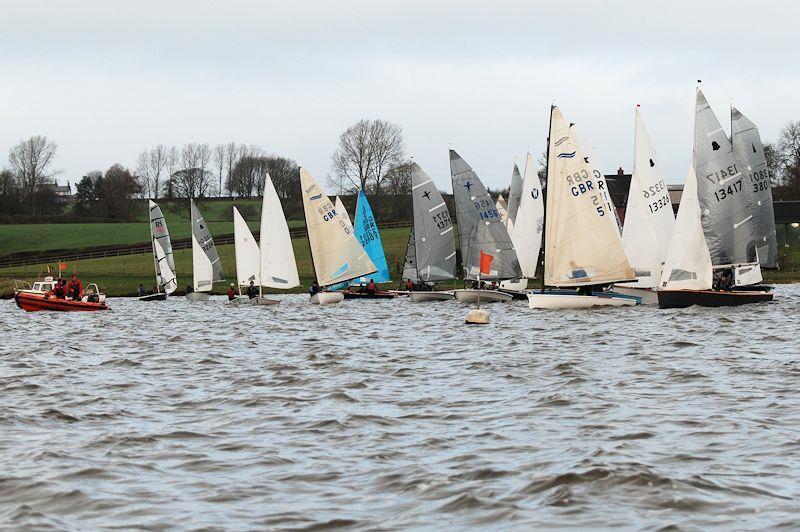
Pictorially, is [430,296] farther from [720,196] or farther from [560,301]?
[720,196]

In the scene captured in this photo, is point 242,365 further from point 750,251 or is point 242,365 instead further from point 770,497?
point 750,251

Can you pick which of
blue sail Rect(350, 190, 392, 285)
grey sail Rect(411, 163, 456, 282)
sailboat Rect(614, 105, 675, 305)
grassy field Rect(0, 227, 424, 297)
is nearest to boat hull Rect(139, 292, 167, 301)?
grassy field Rect(0, 227, 424, 297)

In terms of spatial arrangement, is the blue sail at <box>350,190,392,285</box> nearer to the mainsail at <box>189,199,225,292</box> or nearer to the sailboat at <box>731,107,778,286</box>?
the mainsail at <box>189,199,225,292</box>

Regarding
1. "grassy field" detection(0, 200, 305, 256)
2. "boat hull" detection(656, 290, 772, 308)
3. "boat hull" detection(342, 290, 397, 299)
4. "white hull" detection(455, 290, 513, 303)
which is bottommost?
"boat hull" detection(656, 290, 772, 308)

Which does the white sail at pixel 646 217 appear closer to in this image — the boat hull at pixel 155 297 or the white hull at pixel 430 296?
the white hull at pixel 430 296

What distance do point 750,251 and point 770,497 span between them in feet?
119

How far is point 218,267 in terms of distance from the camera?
7138 cm

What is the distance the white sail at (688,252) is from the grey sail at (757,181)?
678 centimetres

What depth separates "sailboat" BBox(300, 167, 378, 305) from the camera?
54688 millimetres

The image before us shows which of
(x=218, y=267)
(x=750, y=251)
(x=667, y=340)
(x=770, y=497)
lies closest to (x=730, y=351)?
(x=667, y=340)

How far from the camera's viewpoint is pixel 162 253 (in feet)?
234

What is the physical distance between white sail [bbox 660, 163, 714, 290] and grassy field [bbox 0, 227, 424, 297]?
40366mm

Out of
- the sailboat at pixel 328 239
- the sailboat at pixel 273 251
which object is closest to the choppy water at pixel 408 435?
the sailboat at pixel 328 239

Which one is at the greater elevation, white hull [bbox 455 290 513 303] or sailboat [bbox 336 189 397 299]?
sailboat [bbox 336 189 397 299]
